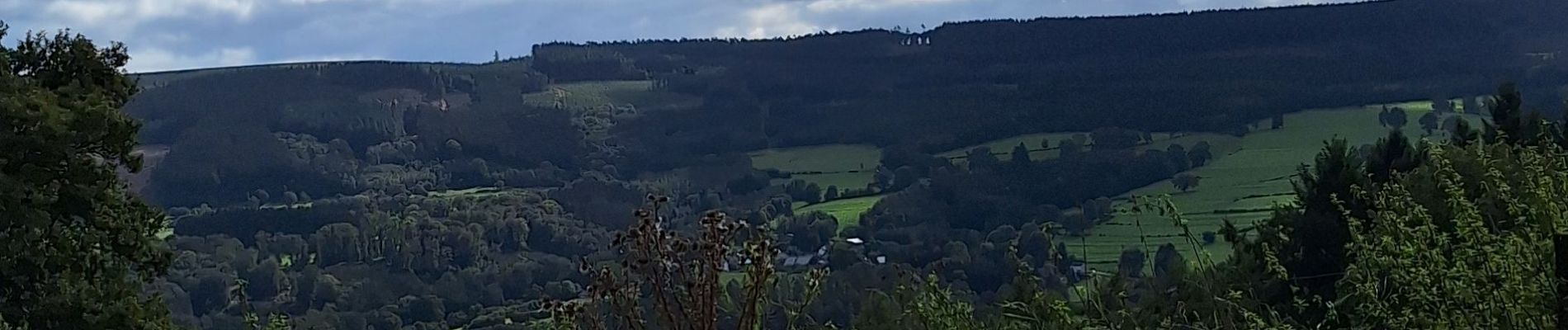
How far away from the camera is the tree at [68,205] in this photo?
30.3 ft

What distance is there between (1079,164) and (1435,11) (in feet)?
69.7

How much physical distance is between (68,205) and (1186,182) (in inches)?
1695

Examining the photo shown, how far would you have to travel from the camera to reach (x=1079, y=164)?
58.9m

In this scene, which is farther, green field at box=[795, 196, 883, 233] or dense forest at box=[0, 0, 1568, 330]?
green field at box=[795, 196, 883, 233]

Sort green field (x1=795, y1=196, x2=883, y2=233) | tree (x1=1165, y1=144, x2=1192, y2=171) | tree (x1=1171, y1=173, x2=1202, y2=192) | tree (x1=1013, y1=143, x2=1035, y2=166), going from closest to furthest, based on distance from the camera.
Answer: tree (x1=1171, y1=173, x2=1202, y2=192) → green field (x1=795, y1=196, x2=883, y2=233) → tree (x1=1165, y1=144, x2=1192, y2=171) → tree (x1=1013, y1=143, x2=1035, y2=166)

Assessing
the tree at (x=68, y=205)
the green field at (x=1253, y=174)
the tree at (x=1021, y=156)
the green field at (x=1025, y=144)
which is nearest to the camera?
the tree at (x=68, y=205)

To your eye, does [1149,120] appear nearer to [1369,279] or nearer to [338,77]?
[338,77]

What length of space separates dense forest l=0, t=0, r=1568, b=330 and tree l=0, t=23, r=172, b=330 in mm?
24

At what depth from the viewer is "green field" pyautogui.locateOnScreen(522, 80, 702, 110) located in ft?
298

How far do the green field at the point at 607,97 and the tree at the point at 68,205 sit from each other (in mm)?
76436

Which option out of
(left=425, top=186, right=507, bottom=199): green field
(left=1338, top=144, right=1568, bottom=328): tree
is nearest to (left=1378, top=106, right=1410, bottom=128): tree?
(left=425, top=186, right=507, bottom=199): green field

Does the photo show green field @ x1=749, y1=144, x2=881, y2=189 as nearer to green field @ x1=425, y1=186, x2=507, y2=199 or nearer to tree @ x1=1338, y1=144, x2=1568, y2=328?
green field @ x1=425, y1=186, x2=507, y2=199

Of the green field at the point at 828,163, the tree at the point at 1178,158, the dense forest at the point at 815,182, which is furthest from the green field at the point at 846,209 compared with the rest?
the tree at the point at 1178,158

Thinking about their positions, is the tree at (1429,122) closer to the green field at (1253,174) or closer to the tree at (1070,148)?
the green field at (1253,174)
